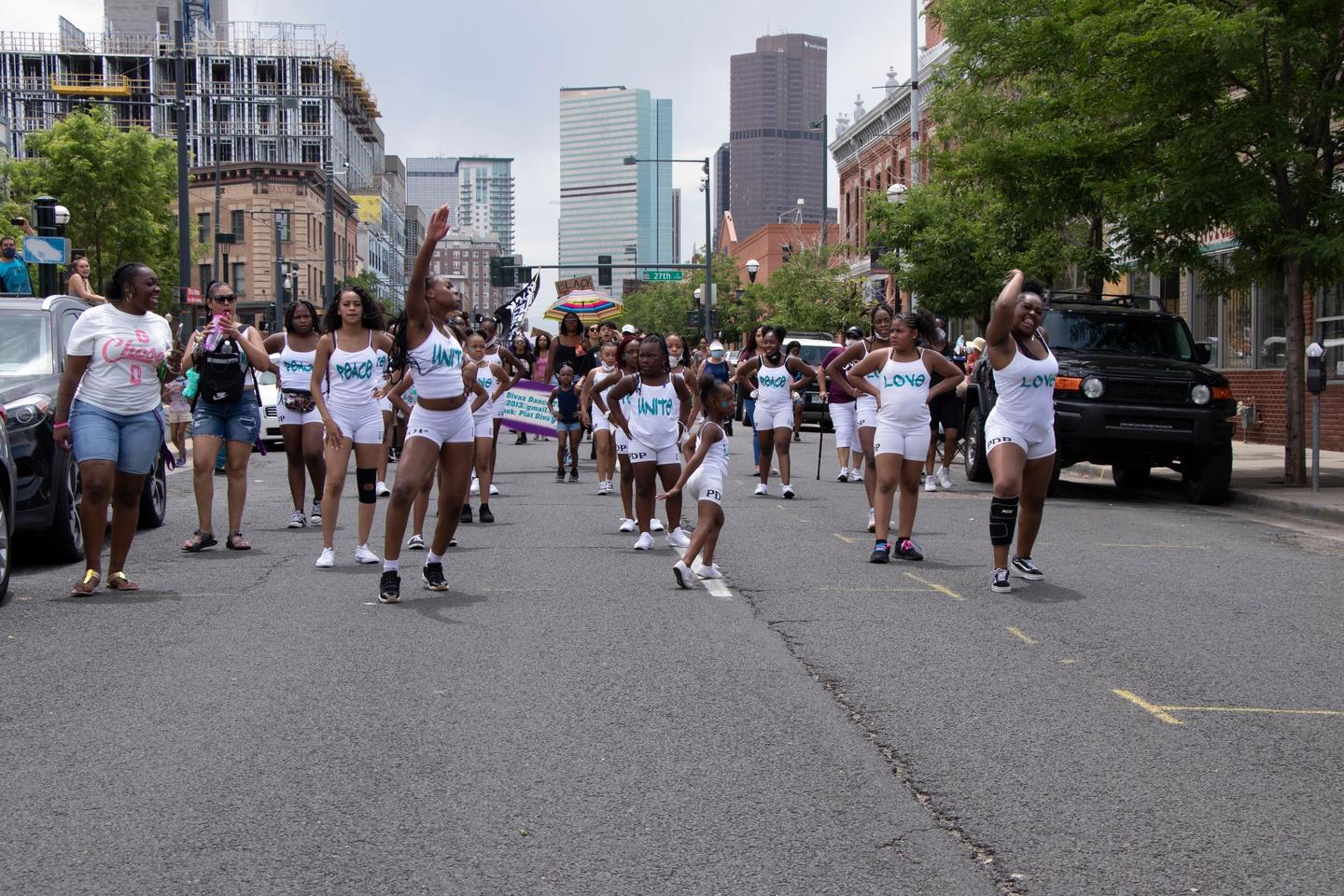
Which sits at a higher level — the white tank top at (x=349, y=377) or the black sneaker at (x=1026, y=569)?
the white tank top at (x=349, y=377)

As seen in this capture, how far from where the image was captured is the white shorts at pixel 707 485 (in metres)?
9.43

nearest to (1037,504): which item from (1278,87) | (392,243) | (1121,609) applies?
(1121,609)

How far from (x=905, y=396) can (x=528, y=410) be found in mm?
9811

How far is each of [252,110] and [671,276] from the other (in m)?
49.7

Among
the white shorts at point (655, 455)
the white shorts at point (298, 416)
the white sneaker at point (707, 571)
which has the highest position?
the white shorts at point (298, 416)

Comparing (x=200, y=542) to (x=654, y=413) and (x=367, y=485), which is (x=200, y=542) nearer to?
(x=367, y=485)

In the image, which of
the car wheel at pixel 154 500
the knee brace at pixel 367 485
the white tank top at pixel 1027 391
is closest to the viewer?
the white tank top at pixel 1027 391

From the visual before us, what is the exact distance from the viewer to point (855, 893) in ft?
13.0

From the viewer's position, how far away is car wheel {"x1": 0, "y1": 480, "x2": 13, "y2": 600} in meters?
8.41

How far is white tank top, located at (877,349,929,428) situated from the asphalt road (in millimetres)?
1052

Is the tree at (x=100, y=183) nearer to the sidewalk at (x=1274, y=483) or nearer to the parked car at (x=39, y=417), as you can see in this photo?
the sidewalk at (x=1274, y=483)

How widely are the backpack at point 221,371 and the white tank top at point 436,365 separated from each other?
3059 mm

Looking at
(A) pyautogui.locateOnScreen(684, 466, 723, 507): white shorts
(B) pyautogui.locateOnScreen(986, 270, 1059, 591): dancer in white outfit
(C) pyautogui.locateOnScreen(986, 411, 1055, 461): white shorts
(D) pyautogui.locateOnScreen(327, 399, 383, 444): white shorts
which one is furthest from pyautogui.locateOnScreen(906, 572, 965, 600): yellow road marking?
(D) pyautogui.locateOnScreen(327, 399, 383, 444): white shorts

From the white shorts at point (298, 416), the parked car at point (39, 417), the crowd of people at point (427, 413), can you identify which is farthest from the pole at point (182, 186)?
the parked car at point (39, 417)
